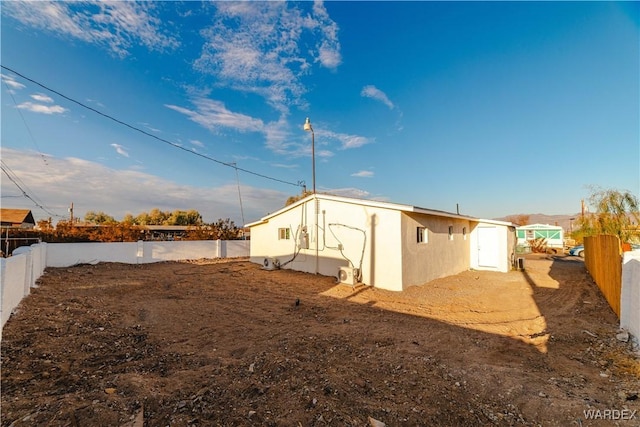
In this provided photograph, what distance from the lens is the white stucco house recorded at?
10148 millimetres

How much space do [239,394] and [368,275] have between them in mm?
7904

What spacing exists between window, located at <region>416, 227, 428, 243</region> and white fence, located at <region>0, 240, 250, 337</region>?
35.8 feet

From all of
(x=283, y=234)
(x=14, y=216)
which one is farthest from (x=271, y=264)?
(x=14, y=216)

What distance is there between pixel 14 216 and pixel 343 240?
27456 millimetres

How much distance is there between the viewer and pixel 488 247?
15523 mm

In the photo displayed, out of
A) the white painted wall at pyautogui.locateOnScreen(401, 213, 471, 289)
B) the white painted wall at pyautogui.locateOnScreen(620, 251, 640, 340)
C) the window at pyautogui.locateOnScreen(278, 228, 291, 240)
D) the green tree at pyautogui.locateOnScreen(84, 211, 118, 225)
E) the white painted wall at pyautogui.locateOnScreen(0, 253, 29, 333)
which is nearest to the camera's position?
the white painted wall at pyautogui.locateOnScreen(0, 253, 29, 333)

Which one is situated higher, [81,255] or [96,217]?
[96,217]

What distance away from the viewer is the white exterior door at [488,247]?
15312mm

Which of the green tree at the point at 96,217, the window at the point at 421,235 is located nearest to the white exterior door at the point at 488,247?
the window at the point at 421,235

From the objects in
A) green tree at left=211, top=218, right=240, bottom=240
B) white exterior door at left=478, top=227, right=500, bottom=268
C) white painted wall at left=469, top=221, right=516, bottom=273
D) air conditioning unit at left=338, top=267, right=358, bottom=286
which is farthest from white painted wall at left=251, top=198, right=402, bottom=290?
green tree at left=211, top=218, right=240, bottom=240

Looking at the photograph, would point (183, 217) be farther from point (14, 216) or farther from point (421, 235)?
point (421, 235)

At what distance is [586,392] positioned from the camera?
3.46 m

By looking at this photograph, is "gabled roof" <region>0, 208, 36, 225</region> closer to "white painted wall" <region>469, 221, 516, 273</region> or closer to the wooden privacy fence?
"white painted wall" <region>469, 221, 516, 273</region>

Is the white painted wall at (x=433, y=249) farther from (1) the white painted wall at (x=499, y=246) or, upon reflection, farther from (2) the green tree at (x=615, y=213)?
(2) the green tree at (x=615, y=213)
